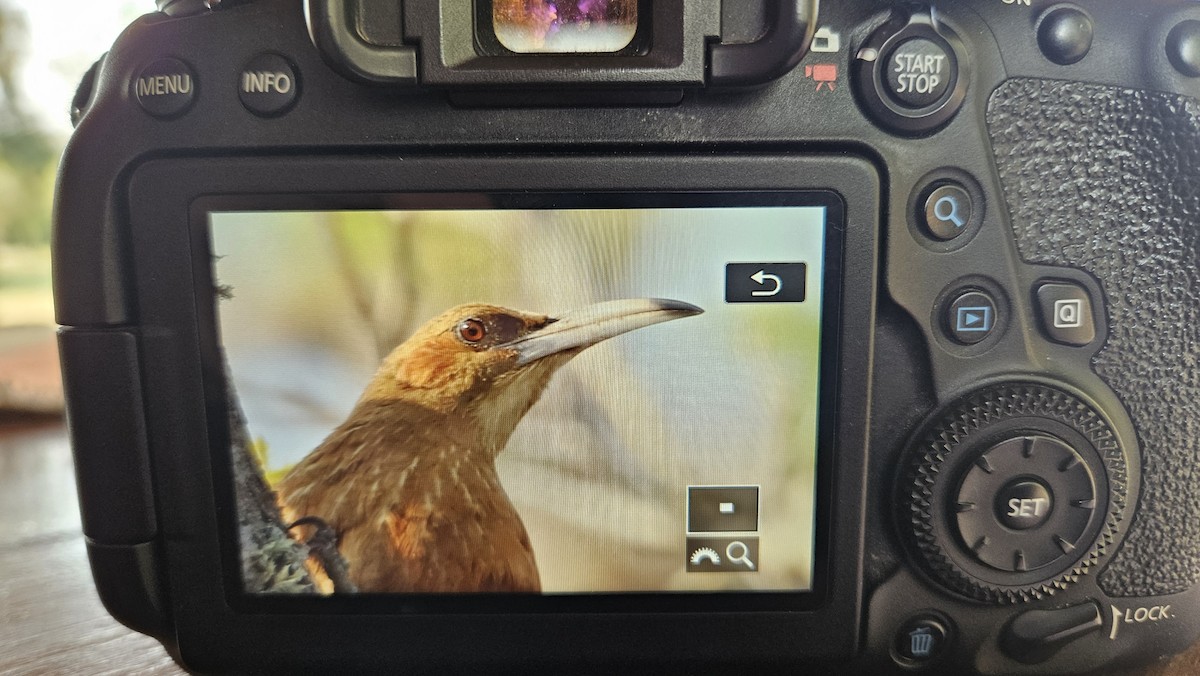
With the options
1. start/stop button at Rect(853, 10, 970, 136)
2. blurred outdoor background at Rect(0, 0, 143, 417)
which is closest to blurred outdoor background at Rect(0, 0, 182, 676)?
blurred outdoor background at Rect(0, 0, 143, 417)

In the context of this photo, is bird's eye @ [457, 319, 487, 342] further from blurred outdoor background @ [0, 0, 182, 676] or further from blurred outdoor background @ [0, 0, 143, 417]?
blurred outdoor background @ [0, 0, 143, 417]

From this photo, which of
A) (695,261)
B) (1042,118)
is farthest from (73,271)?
(1042,118)

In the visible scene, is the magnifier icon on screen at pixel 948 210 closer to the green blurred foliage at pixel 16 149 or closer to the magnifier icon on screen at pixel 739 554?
the magnifier icon on screen at pixel 739 554

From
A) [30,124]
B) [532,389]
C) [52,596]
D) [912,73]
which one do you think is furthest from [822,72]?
[30,124]

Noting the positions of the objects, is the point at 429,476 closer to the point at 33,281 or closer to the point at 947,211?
the point at 947,211

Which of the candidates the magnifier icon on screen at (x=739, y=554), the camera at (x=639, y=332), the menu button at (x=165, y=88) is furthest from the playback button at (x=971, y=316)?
the menu button at (x=165, y=88)

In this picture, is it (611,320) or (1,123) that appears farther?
(1,123)

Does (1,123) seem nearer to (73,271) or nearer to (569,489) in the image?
(73,271)

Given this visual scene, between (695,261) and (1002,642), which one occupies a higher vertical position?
(695,261)
